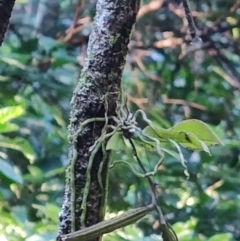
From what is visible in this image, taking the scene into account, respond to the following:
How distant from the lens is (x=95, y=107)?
1.63ft

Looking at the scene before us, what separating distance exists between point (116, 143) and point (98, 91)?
51 mm

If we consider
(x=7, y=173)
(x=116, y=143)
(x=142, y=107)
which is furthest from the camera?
(x=142, y=107)

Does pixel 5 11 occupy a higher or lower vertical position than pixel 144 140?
higher

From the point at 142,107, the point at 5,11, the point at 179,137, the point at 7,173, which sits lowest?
the point at 179,137

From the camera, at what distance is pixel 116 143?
48 centimetres

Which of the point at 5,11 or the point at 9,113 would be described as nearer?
the point at 5,11

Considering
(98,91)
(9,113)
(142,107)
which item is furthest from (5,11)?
(142,107)

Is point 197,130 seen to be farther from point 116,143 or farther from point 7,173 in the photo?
point 7,173

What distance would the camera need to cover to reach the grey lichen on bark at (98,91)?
49 cm

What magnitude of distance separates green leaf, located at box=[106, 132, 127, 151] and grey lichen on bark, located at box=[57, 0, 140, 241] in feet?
0.07

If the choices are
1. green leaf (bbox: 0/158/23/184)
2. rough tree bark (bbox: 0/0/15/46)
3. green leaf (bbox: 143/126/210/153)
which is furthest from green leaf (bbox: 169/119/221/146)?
green leaf (bbox: 0/158/23/184)

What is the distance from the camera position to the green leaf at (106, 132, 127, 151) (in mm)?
470

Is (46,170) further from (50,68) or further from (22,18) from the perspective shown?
(22,18)

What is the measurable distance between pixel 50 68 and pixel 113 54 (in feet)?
3.28
